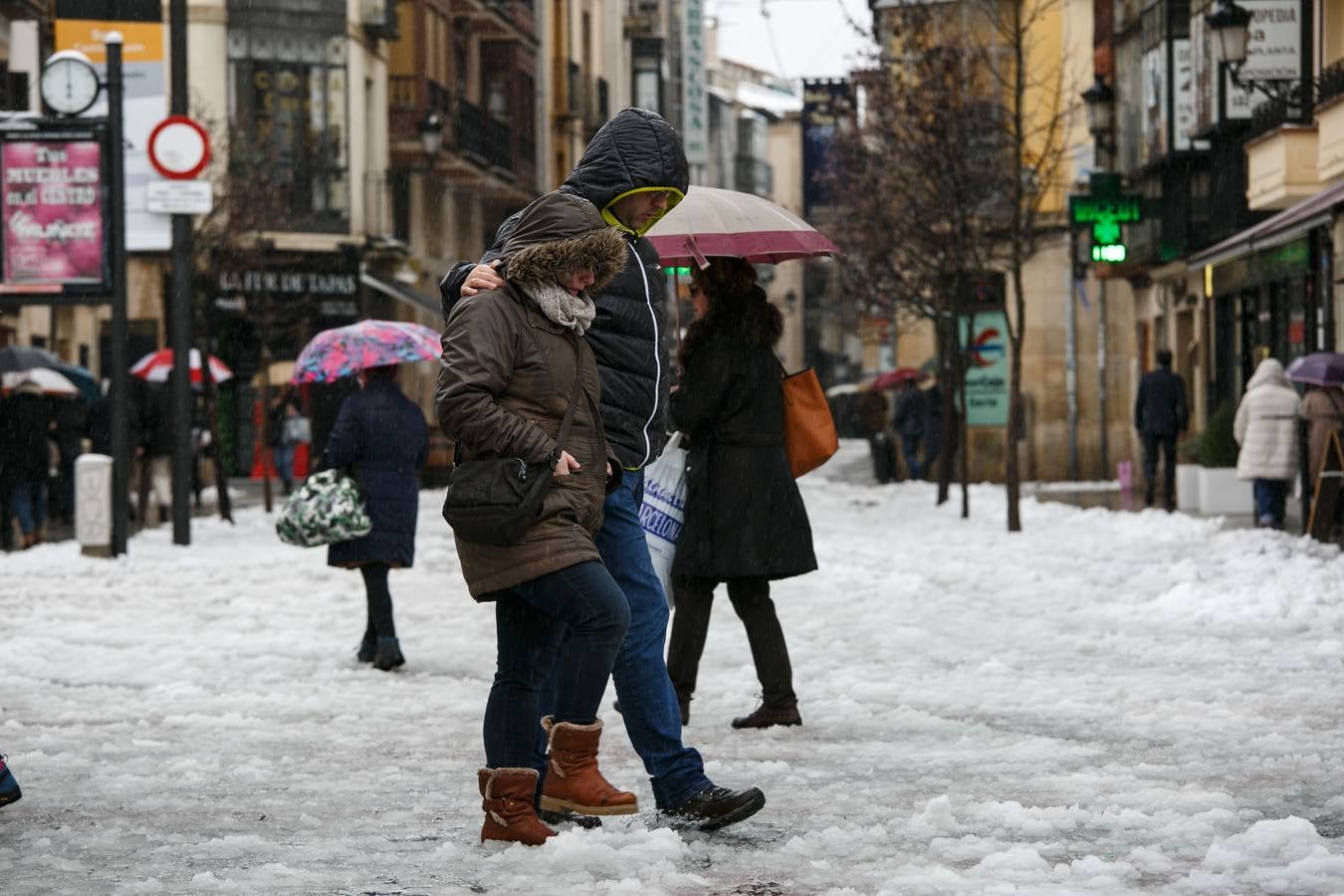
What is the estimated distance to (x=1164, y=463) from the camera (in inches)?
1004

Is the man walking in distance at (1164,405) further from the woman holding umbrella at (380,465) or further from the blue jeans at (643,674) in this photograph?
the blue jeans at (643,674)

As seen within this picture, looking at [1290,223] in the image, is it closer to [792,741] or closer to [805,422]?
[805,422]

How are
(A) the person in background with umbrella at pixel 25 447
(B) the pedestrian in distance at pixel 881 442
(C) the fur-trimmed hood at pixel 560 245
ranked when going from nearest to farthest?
1. (C) the fur-trimmed hood at pixel 560 245
2. (A) the person in background with umbrella at pixel 25 447
3. (B) the pedestrian in distance at pixel 881 442

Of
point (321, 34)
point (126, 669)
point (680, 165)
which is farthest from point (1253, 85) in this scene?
point (321, 34)

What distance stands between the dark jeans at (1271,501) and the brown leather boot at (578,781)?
15.1 metres

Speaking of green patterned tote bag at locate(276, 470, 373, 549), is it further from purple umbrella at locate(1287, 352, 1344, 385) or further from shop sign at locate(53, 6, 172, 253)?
shop sign at locate(53, 6, 172, 253)

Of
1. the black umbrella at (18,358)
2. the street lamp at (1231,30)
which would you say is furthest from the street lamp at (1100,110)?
the black umbrella at (18,358)

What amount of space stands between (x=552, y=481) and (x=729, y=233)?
110 inches

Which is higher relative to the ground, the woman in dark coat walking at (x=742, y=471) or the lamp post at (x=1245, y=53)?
the lamp post at (x=1245, y=53)

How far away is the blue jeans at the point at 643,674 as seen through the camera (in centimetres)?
656

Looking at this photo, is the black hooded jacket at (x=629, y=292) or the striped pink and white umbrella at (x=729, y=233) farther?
the striped pink and white umbrella at (x=729, y=233)

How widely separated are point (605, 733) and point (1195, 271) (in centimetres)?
2791

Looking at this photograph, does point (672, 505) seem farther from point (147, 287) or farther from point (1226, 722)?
point (147, 287)

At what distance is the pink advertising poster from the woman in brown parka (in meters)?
12.9
